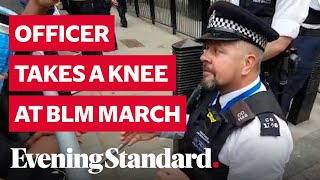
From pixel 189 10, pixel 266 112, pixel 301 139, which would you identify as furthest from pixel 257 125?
pixel 189 10

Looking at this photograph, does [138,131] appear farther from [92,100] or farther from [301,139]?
[301,139]

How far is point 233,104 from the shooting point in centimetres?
137

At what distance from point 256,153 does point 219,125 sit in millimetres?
202

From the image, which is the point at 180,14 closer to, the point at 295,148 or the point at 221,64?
the point at 295,148

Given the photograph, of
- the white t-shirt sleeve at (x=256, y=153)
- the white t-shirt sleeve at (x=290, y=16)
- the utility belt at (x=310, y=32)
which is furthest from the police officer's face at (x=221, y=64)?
the utility belt at (x=310, y=32)

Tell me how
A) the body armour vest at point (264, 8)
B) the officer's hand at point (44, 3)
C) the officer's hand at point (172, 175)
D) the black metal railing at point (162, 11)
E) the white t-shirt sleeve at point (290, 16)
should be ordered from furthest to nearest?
the black metal railing at point (162, 11), the body armour vest at point (264, 8), the white t-shirt sleeve at point (290, 16), the officer's hand at point (172, 175), the officer's hand at point (44, 3)

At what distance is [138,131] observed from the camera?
5.61ft

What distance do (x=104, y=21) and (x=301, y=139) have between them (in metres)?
2.17

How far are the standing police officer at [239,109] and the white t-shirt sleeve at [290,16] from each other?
0.47 meters

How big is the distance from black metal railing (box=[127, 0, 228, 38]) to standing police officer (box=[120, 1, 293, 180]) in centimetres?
426

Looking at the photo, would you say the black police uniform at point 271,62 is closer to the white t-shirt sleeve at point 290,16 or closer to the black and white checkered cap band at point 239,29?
the white t-shirt sleeve at point 290,16

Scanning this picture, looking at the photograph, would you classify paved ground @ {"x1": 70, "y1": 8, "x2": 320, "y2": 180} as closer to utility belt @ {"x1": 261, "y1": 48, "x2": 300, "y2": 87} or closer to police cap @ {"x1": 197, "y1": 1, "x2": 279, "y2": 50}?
utility belt @ {"x1": 261, "y1": 48, "x2": 300, "y2": 87}

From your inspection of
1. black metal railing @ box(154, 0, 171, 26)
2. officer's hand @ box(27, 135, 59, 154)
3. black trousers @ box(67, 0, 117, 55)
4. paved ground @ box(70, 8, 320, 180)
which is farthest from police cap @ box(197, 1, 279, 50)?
black metal railing @ box(154, 0, 171, 26)

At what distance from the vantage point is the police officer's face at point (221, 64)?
4.47ft
